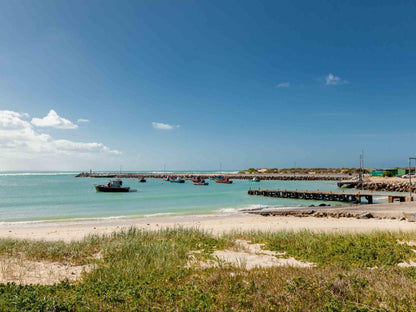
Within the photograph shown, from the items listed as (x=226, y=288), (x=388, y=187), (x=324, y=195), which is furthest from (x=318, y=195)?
(x=226, y=288)

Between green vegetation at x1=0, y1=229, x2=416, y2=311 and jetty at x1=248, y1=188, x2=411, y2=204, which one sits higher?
green vegetation at x1=0, y1=229, x2=416, y2=311

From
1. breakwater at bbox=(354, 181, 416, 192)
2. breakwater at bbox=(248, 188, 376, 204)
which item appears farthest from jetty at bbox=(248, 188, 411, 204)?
breakwater at bbox=(354, 181, 416, 192)

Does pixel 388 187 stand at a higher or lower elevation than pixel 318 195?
higher

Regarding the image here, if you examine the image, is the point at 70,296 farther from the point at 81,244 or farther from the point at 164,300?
the point at 81,244

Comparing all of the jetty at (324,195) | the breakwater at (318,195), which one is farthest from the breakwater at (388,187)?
the breakwater at (318,195)

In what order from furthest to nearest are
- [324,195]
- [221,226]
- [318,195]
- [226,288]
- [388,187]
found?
[388,187]
[318,195]
[324,195]
[221,226]
[226,288]

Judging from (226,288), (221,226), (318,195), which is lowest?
(318,195)

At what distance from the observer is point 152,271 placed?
701 cm

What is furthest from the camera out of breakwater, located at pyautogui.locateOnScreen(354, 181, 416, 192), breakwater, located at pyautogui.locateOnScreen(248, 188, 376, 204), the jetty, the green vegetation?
breakwater, located at pyautogui.locateOnScreen(354, 181, 416, 192)

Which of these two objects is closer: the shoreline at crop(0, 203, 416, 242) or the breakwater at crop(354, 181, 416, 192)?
the shoreline at crop(0, 203, 416, 242)

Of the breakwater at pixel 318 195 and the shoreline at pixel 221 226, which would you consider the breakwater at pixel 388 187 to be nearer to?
the breakwater at pixel 318 195

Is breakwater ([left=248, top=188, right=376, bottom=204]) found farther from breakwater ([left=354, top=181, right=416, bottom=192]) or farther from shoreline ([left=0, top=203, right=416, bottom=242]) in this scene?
breakwater ([left=354, top=181, right=416, bottom=192])

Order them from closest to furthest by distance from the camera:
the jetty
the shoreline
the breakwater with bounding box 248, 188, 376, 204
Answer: the shoreline, the jetty, the breakwater with bounding box 248, 188, 376, 204

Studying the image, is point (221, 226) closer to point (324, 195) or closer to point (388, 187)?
point (324, 195)
